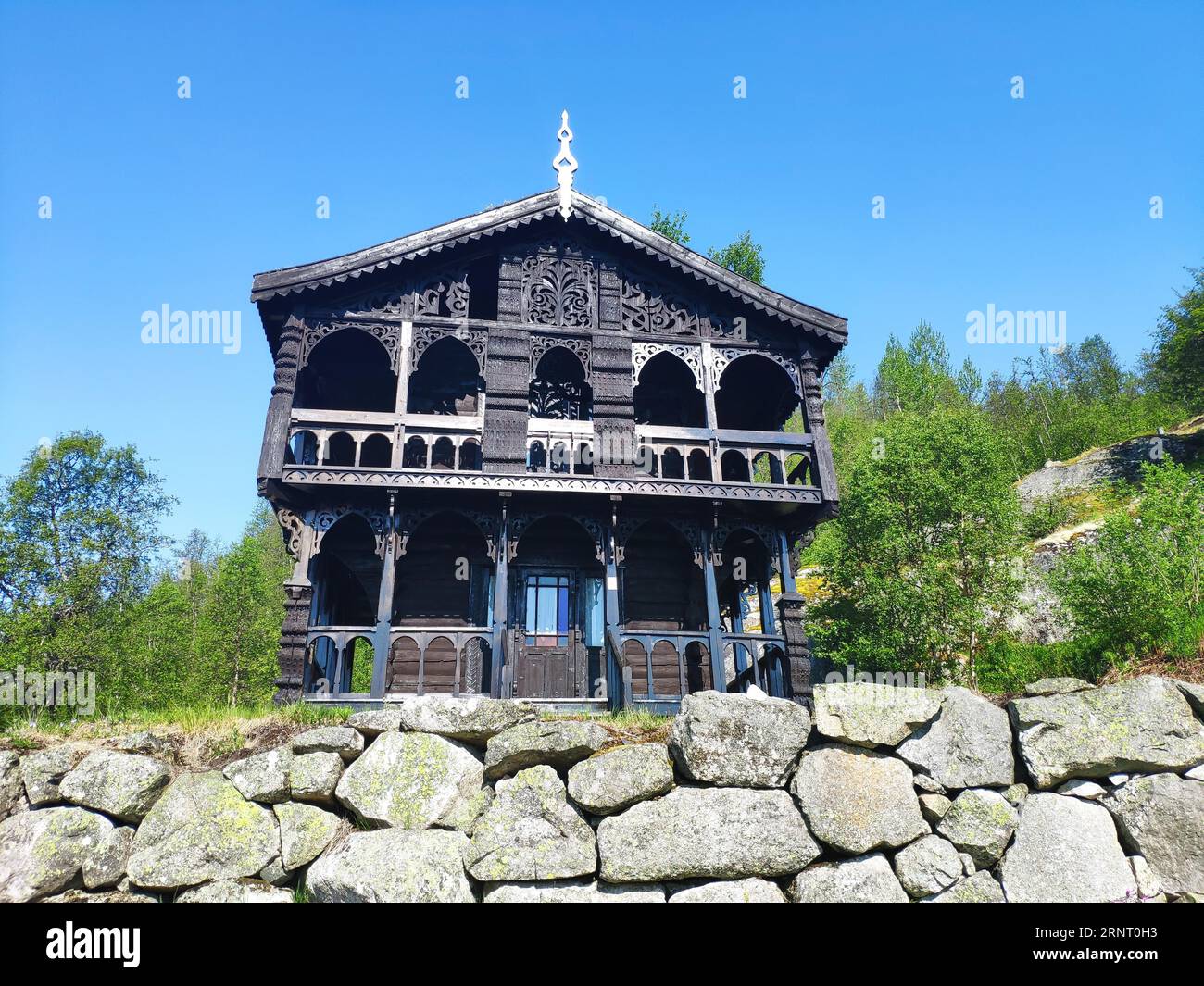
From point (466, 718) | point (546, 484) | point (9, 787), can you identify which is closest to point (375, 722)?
point (466, 718)

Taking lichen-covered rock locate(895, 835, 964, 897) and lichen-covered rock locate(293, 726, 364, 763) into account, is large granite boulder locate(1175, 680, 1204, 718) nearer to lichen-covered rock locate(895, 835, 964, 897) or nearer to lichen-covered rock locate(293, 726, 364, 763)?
lichen-covered rock locate(895, 835, 964, 897)

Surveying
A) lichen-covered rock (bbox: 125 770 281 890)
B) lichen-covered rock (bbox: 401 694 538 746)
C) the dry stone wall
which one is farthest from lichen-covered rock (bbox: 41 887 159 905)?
lichen-covered rock (bbox: 401 694 538 746)

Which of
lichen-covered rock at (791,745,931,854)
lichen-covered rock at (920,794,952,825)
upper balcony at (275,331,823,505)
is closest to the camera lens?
lichen-covered rock at (791,745,931,854)

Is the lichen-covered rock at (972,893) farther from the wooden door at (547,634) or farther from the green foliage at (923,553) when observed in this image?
the green foliage at (923,553)

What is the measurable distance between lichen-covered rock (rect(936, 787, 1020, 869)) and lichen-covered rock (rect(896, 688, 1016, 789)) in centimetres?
18

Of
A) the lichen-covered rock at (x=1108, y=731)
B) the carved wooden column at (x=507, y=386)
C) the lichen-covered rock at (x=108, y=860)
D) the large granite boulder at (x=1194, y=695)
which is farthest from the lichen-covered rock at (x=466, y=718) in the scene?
the large granite boulder at (x=1194, y=695)

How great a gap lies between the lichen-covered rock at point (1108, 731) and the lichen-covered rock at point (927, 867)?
1.34 m

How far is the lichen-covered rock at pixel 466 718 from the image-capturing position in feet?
27.5

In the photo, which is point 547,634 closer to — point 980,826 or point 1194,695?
point 980,826

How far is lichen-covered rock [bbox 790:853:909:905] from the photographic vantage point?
7.48m

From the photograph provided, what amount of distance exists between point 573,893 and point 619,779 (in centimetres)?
118

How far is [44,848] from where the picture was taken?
793 centimetres
